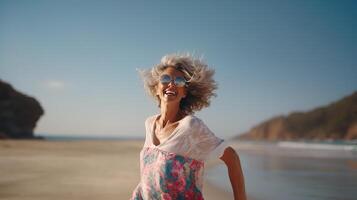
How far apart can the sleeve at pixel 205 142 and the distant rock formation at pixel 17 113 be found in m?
38.4

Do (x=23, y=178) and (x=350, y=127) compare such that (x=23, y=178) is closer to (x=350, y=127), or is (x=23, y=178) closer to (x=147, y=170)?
(x=147, y=170)

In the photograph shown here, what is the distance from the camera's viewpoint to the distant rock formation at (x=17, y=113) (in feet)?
124

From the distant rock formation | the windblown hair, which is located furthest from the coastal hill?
the windblown hair

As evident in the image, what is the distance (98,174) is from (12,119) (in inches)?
1346

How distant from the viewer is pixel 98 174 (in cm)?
820

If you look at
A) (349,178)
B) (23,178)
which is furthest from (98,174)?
(349,178)

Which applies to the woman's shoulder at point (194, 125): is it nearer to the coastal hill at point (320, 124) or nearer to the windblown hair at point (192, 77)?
the windblown hair at point (192, 77)

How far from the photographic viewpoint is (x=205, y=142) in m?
1.80

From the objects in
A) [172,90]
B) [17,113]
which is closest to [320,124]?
[17,113]

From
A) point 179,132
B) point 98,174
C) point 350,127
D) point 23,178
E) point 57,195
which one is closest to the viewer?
point 179,132

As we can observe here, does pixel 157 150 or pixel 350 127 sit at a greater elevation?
pixel 157 150

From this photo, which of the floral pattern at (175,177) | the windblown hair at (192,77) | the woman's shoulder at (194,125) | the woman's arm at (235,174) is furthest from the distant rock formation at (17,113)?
the woman's arm at (235,174)

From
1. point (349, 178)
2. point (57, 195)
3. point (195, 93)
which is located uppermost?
point (195, 93)

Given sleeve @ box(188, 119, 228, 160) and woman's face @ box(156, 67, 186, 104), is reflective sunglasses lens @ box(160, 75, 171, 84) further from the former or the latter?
sleeve @ box(188, 119, 228, 160)
